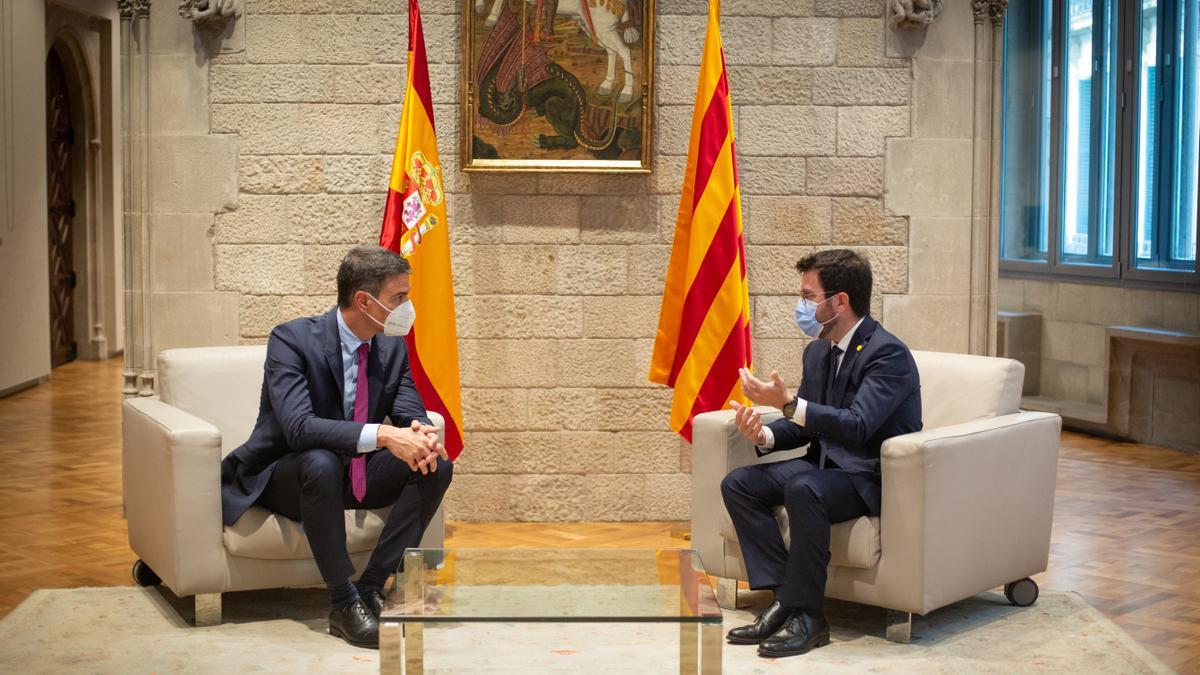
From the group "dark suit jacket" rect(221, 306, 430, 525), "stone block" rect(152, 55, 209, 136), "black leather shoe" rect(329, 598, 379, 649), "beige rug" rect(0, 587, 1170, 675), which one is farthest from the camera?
"stone block" rect(152, 55, 209, 136)

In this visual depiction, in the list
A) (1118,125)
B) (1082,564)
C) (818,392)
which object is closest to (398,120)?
(818,392)

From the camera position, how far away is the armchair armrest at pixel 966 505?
13.2 ft

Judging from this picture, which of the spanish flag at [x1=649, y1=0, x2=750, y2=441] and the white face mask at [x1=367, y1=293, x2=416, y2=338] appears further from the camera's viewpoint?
the spanish flag at [x1=649, y1=0, x2=750, y2=441]

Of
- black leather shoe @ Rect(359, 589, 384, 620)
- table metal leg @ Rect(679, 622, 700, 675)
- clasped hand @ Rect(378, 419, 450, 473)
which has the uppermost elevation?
clasped hand @ Rect(378, 419, 450, 473)

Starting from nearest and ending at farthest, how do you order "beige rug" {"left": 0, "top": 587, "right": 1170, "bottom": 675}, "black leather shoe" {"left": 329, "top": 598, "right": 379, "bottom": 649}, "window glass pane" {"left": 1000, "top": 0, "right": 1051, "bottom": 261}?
"beige rug" {"left": 0, "top": 587, "right": 1170, "bottom": 675}, "black leather shoe" {"left": 329, "top": 598, "right": 379, "bottom": 649}, "window glass pane" {"left": 1000, "top": 0, "right": 1051, "bottom": 261}

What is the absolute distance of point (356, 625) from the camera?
4004 millimetres

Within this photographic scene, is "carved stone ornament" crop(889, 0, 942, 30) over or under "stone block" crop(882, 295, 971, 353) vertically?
over

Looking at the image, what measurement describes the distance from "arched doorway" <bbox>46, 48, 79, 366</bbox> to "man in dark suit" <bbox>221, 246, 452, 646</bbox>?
7.69m

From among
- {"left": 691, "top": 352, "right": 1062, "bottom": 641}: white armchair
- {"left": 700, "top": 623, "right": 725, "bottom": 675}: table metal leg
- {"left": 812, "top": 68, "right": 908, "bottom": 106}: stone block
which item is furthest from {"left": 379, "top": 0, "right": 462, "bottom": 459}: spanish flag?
{"left": 700, "top": 623, "right": 725, "bottom": 675}: table metal leg

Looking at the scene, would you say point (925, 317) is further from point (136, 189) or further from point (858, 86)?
point (136, 189)

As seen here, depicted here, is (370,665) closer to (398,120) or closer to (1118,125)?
(398,120)

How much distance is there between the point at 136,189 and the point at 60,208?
6216mm

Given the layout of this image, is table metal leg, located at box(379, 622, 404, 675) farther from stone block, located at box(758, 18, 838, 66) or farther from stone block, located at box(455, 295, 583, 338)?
stone block, located at box(758, 18, 838, 66)

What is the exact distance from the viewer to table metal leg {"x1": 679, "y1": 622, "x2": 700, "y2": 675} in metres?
3.37
